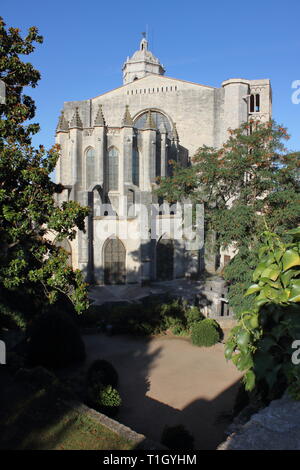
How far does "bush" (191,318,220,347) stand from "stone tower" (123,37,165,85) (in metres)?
39.4

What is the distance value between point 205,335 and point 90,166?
63.5ft

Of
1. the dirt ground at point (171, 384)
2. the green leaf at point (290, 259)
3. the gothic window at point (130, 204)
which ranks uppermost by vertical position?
the gothic window at point (130, 204)

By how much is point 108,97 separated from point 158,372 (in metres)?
30.8

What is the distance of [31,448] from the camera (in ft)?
24.6

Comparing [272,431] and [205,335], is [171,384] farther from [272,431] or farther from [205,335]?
[272,431]

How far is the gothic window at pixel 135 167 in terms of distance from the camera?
3064 centimetres

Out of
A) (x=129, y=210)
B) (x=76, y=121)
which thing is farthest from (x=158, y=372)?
(x=76, y=121)

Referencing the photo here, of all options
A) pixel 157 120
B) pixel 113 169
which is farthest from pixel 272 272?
pixel 157 120

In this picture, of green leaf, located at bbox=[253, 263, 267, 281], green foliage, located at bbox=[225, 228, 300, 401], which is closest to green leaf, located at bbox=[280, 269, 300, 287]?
green foliage, located at bbox=[225, 228, 300, 401]

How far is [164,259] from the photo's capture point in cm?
2855

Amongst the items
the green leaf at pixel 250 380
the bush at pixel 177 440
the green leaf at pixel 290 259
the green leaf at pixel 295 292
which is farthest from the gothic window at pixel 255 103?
the green leaf at pixel 250 380

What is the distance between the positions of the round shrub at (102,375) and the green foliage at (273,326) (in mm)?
7373

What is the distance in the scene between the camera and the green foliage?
437 cm

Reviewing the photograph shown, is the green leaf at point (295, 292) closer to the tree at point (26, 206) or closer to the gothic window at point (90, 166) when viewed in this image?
the tree at point (26, 206)
